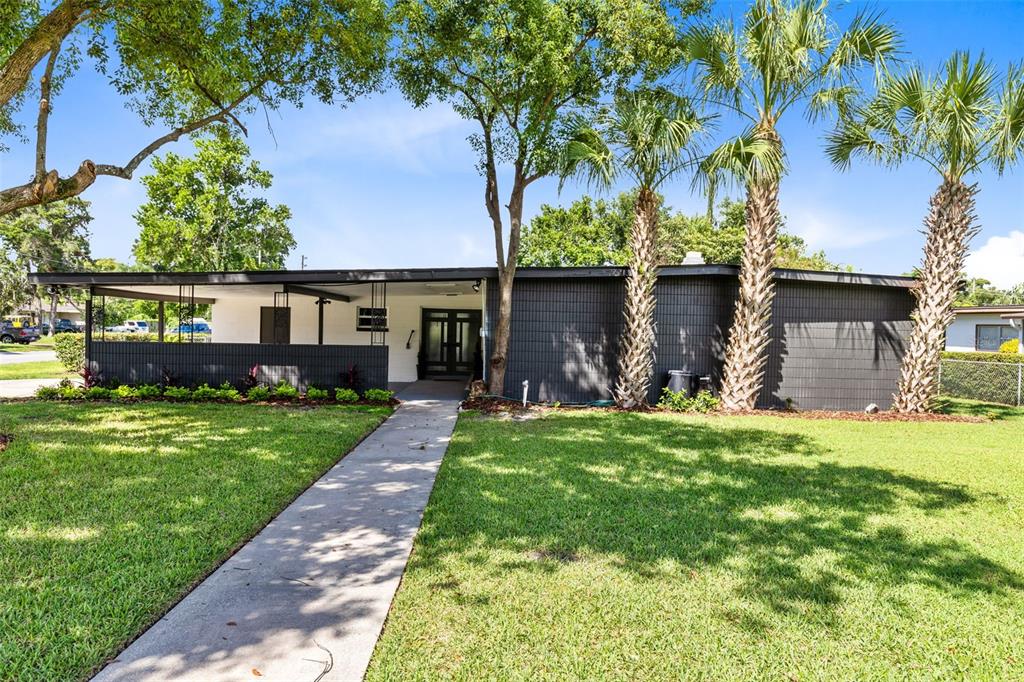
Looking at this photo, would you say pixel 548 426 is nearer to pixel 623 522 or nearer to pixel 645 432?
pixel 645 432

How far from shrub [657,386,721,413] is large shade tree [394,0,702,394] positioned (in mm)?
3634

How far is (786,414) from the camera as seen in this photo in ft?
35.0

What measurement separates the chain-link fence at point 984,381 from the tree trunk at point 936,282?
14.5 feet

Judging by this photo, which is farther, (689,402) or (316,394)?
(316,394)

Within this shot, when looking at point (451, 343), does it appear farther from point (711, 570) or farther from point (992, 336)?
point (992, 336)

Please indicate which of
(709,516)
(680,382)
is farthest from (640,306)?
Result: (709,516)

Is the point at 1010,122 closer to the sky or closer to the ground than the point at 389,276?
closer to the sky

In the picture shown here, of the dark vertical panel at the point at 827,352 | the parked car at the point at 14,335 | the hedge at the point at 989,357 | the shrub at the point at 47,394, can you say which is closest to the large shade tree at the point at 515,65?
the dark vertical panel at the point at 827,352

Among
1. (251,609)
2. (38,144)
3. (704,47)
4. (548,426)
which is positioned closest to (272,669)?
(251,609)

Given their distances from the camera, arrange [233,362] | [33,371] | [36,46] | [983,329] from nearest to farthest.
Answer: [36,46], [233,362], [33,371], [983,329]

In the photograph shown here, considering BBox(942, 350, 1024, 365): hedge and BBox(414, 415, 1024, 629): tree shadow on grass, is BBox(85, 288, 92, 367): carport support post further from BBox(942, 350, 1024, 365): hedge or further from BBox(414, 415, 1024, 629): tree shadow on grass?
BBox(942, 350, 1024, 365): hedge

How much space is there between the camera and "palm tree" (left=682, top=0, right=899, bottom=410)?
9.82 meters

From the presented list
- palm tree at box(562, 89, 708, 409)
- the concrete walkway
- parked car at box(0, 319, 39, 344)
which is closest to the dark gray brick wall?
palm tree at box(562, 89, 708, 409)

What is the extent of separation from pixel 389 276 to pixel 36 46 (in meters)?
6.06
